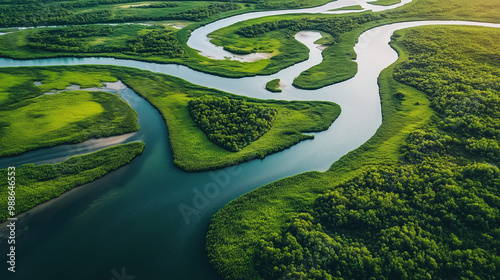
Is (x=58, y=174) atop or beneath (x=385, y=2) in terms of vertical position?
beneath

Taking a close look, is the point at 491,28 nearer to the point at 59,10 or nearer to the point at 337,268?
the point at 337,268

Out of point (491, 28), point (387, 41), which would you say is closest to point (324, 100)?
point (387, 41)

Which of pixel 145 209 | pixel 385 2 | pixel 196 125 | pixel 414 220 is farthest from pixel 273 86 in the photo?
pixel 385 2

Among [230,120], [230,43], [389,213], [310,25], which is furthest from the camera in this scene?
[310,25]

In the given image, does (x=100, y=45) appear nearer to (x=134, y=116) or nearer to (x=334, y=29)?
(x=134, y=116)

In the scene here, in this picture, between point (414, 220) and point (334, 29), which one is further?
point (334, 29)

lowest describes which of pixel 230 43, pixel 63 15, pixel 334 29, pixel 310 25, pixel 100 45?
pixel 230 43
